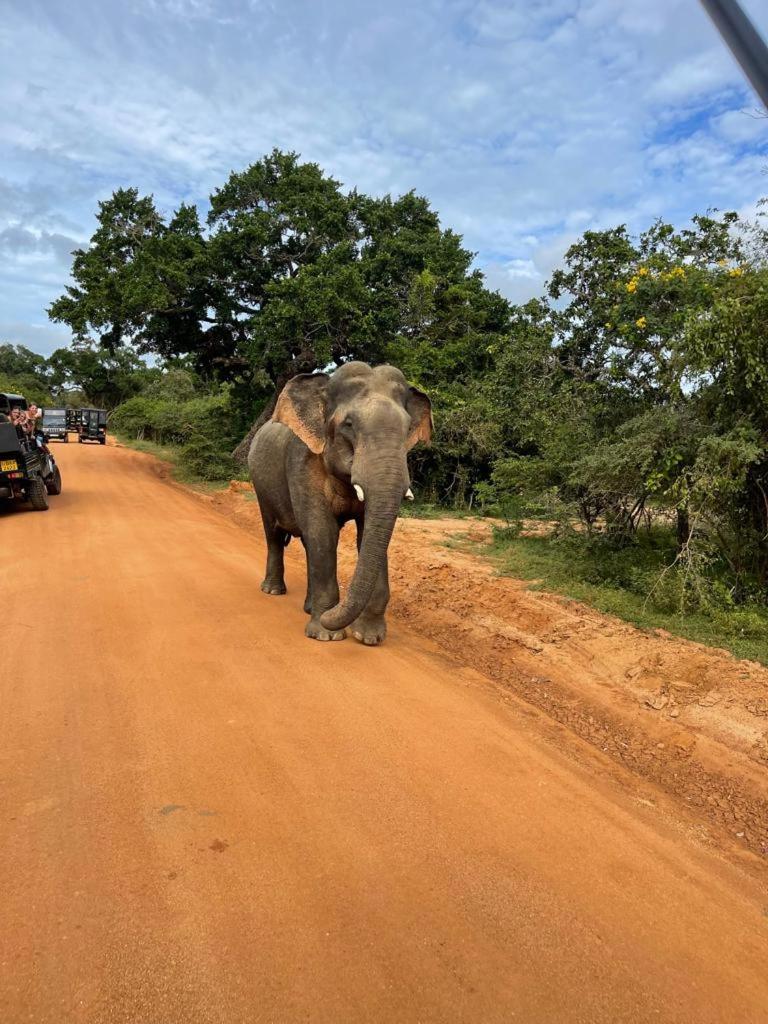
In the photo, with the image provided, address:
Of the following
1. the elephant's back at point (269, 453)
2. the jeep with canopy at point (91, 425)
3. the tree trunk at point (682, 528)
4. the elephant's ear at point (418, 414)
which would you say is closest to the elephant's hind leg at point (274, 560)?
the elephant's back at point (269, 453)

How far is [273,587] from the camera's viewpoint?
297 inches

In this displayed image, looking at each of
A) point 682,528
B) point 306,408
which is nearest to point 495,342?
point 682,528

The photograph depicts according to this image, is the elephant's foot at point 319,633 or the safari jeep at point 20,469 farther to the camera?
the safari jeep at point 20,469

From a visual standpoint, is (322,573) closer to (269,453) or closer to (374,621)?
(374,621)

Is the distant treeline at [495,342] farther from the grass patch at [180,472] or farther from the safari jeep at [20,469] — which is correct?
the safari jeep at [20,469]

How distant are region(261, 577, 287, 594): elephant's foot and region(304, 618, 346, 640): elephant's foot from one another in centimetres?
174

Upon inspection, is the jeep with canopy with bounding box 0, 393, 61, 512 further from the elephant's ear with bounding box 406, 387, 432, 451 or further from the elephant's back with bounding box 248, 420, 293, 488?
the elephant's ear with bounding box 406, 387, 432, 451

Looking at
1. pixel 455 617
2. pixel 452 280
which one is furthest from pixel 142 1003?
pixel 452 280

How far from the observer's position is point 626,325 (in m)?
8.30

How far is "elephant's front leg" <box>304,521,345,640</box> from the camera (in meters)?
5.81

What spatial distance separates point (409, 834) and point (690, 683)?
3.17 metres

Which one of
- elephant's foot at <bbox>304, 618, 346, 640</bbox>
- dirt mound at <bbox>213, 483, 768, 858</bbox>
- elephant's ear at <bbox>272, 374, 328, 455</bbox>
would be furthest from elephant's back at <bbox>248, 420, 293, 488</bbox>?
dirt mound at <bbox>213, 483, 768, 858</bbox>

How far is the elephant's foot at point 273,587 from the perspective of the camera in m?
7.53

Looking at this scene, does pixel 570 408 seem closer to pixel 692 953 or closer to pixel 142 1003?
pixel 692 953
